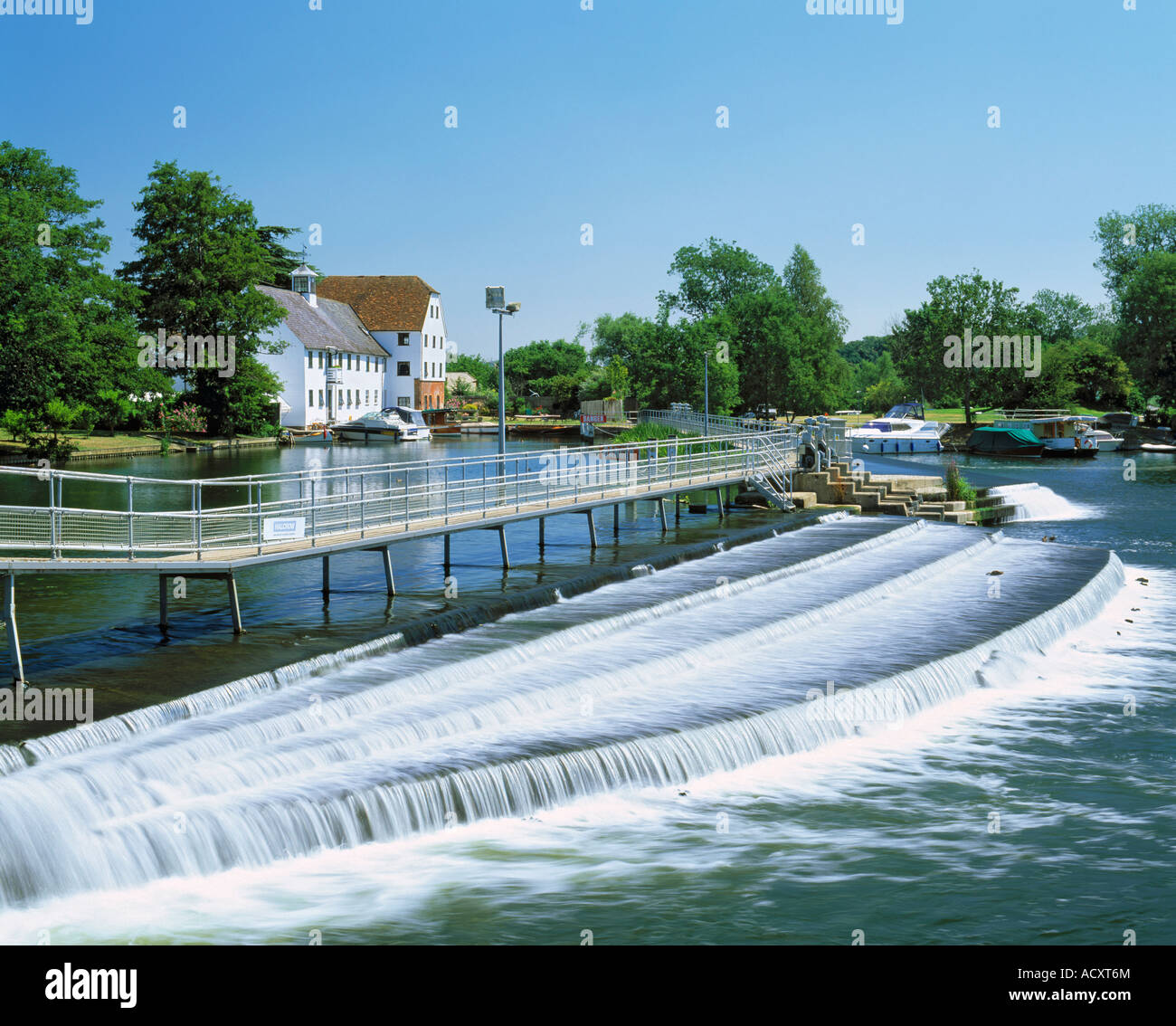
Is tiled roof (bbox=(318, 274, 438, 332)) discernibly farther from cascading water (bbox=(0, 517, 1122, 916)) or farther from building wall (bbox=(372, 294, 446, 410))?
cascading water (bbox=(0, 517, 1122, 916))

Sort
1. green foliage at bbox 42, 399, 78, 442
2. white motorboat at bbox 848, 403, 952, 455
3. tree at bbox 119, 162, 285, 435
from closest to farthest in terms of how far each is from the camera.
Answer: green foliage at bbox 42, 399, 78, 442
tree at bbox 119, 162, 285, 435
white motorboat at bbox 848, 403, 952, 455

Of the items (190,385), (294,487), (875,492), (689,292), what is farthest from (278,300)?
(875,492)

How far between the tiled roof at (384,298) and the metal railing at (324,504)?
65.6m

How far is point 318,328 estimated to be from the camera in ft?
285

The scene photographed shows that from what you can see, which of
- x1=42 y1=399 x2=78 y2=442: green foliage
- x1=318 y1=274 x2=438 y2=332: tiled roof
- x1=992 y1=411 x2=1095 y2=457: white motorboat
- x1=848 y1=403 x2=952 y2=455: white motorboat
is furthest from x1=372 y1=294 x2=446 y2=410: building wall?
x1=42 y1=399 x2=78 y2=442: green foliage

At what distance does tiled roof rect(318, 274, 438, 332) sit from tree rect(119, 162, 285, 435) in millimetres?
29080

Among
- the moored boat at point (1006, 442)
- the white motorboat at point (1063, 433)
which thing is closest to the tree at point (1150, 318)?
the white motorboat at point (1063, 433)

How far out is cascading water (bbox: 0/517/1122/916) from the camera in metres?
9.77

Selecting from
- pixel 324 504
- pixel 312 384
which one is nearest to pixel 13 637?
pixel 324 504

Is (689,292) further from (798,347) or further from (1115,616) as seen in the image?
(1115,616)

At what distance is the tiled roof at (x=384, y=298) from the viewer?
3944 inches

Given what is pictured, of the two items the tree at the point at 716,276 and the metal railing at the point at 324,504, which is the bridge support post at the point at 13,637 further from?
the tree at the point at 716,276
